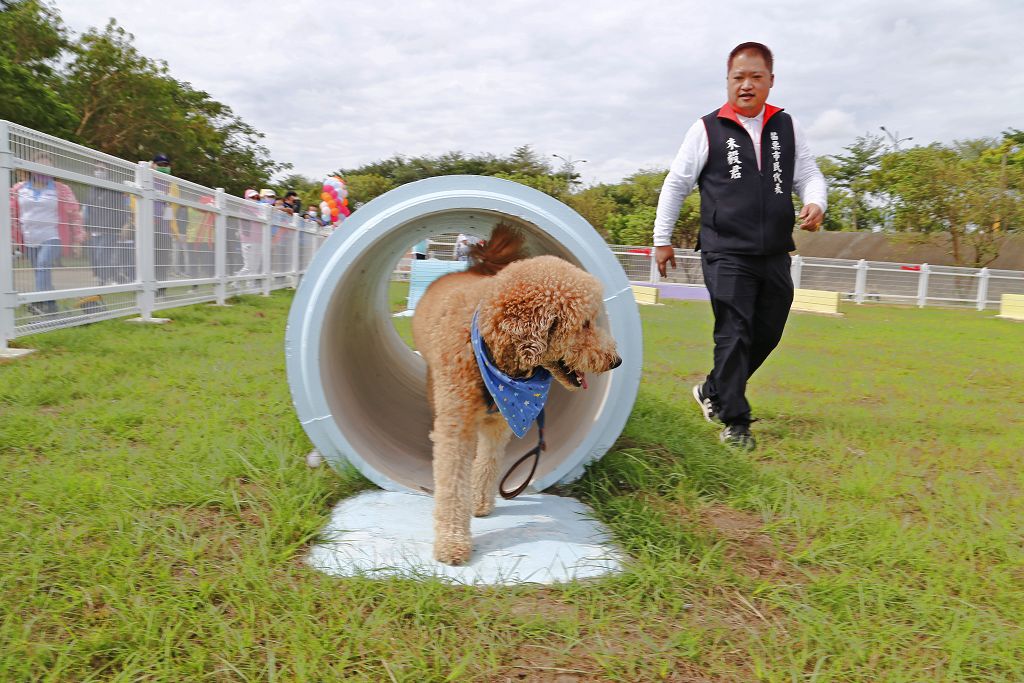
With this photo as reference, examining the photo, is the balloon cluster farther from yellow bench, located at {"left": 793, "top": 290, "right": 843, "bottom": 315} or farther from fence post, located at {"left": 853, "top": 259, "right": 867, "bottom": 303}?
fence post, located at {"left": 853, "top": 259, "right": 867, "bottom": 303}

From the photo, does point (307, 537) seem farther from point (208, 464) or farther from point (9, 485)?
point (9, 485)

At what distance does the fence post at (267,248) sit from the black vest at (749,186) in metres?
10.5

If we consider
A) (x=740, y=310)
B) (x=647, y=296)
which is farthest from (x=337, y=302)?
(x=647, y=296)

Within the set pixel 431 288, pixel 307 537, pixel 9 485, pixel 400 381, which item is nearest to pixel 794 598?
pixel 307 537

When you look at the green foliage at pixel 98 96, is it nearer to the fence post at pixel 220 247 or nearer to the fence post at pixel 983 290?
the fence post at pixel 220 247

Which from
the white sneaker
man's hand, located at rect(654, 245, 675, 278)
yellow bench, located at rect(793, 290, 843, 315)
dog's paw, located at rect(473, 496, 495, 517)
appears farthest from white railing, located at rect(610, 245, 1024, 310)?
dog's paw, located at rect(473, 496, 495, 517)

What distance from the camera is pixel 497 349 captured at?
2428 millimetres

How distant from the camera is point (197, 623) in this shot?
2.03 meters

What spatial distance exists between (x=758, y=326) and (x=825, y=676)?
7.78ft

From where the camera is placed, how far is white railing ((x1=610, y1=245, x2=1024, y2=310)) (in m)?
20.7

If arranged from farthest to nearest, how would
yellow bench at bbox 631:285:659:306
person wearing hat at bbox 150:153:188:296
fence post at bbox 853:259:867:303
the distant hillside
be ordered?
the distant hillside, fence post at bbox 853:259:867:303, yellow bench at bbox 631:285:659:306, person wearing hat at bbox 150:153:188:296

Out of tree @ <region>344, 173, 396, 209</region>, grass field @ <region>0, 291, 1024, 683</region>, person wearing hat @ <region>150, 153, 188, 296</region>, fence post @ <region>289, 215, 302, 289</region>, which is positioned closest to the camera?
grass field @ <region>0, 291, 1024, 683</region>

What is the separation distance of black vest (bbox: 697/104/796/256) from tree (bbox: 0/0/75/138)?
82.0ft

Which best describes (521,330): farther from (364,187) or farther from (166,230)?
(364,187)
